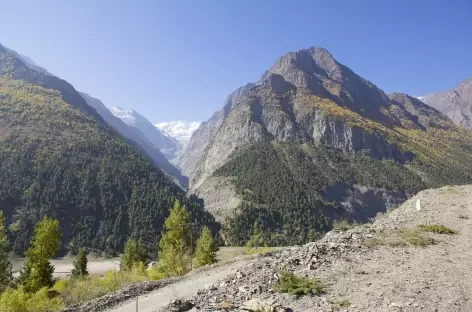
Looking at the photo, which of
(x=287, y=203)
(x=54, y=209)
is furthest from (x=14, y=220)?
(x=287, y=203)

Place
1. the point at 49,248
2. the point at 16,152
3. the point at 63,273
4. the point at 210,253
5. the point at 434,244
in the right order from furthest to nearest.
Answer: the point at 16,152, the point at 63,273, the point at 210,253, the point at 49,248, the point at 434,244

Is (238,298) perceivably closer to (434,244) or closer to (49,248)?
(434,244)

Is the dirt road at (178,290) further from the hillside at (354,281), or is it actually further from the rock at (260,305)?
the rock at (260,305)

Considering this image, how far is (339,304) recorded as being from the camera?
480 inches

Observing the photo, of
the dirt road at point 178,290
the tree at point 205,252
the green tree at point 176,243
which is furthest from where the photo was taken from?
the tree at point 205,252

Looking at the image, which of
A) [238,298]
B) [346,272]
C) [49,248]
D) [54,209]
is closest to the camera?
[238,298]

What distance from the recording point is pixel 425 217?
2809cm

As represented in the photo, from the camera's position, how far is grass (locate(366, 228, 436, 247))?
19750mm

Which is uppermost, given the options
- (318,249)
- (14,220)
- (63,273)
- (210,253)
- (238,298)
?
(318,249)

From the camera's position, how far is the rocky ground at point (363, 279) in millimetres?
12094

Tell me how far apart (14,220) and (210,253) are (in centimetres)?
11395

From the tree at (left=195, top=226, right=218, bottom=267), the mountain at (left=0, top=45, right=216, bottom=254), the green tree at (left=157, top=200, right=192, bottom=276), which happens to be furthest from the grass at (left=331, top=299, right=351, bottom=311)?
the mountain at (left=0, top=45, right=216, bottom=254)

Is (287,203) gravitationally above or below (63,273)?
above

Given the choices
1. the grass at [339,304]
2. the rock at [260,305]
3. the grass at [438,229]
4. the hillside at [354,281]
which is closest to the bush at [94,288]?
the hillside at [354,281]
